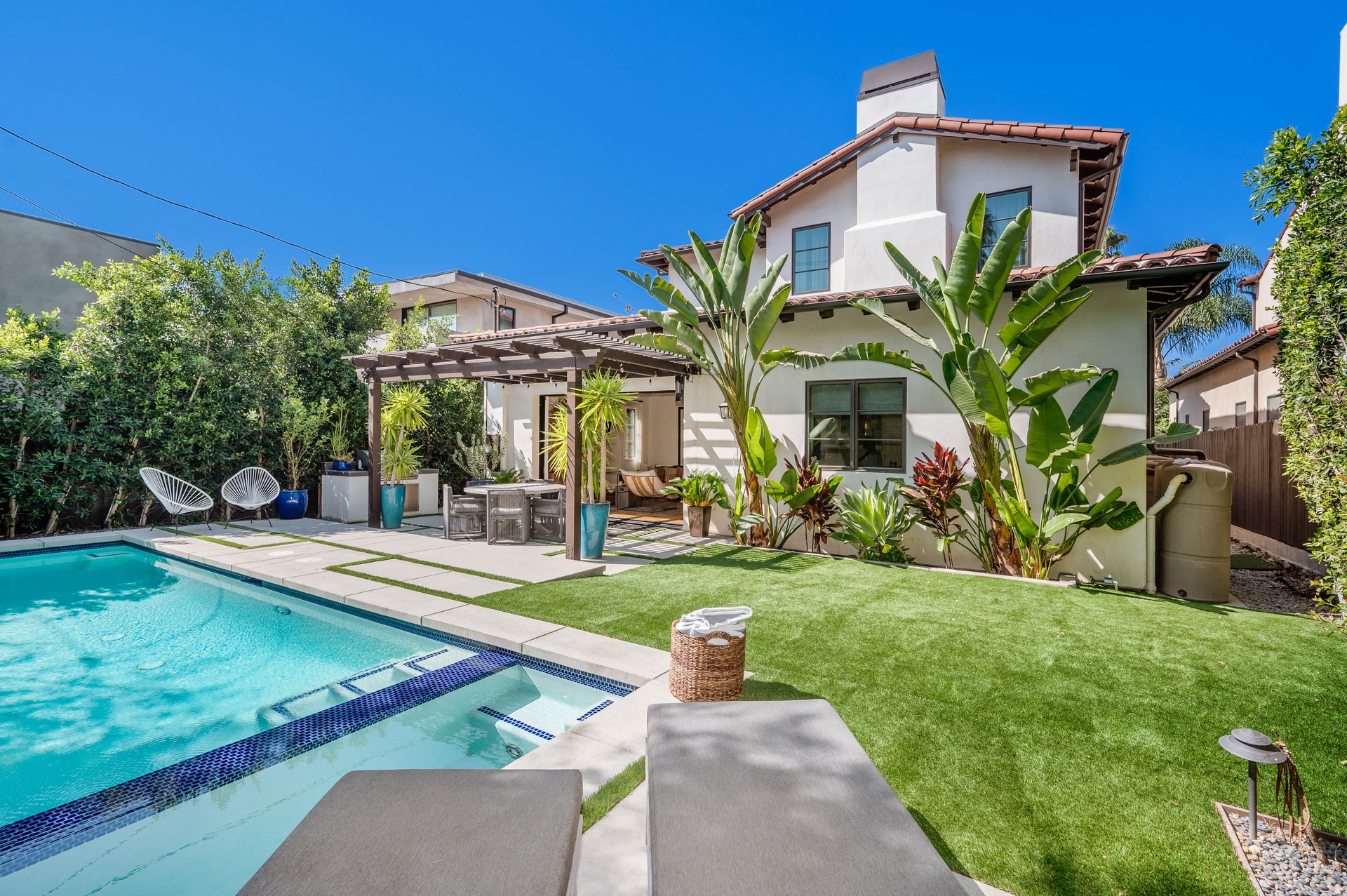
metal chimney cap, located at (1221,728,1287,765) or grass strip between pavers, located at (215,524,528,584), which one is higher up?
metal chimney cap, located at (1221,728,1287,765)

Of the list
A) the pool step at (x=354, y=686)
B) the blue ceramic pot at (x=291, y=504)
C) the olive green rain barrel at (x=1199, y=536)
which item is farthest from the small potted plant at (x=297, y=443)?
the olive green rain barrel at (x=1199, y=536)

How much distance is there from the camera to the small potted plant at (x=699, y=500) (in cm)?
998

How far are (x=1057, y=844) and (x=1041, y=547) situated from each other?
5386 mm

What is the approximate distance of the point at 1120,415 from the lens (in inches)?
288

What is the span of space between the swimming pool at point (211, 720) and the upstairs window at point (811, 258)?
8451mm

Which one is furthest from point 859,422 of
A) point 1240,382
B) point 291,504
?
point 1240,382

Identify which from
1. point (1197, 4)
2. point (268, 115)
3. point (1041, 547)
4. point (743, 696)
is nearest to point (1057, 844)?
point (743, 696)

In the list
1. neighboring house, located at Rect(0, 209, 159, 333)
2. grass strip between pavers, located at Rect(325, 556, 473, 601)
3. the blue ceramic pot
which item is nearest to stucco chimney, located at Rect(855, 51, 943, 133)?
grass strip between pavers, located at Rect(325, 556, 473, 601)

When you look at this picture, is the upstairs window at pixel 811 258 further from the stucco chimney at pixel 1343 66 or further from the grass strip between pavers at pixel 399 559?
the grass strip between pavers at pixel 399 559

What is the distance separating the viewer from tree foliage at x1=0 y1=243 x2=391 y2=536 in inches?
383

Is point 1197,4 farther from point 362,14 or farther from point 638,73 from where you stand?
point 362,14

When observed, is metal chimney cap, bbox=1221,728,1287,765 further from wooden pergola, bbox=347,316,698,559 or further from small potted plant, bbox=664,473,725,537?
small potted plant, bbox=664,473,725,537

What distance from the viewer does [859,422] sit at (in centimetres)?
912

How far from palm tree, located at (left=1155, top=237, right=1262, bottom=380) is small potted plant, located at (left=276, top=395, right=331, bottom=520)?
27824 millimetres
